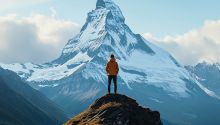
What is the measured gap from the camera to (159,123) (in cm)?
6166

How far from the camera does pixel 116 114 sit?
57.0 m

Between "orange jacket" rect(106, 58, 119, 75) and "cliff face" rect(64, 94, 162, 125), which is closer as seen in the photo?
"cliff face" rect(64, 94, 162, 125)

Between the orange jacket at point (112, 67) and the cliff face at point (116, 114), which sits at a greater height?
the orange jacket at point (112, 67)

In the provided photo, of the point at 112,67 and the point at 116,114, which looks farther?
the point at 112,67

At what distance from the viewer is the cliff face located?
5659cm

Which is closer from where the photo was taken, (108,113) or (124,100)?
(108,113)

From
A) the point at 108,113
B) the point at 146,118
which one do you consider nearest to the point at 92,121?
the point at 108,113

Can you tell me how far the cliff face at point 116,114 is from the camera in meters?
56.6

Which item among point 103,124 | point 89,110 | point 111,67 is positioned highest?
point 111,67

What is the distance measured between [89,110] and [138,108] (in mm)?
5728

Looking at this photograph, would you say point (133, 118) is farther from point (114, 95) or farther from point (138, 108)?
point (114, 95)

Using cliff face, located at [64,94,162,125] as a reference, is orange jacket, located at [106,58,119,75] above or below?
above

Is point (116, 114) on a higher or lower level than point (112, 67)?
lower

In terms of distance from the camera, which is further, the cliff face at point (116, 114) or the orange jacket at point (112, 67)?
the orange jacket at point (112, 67)
